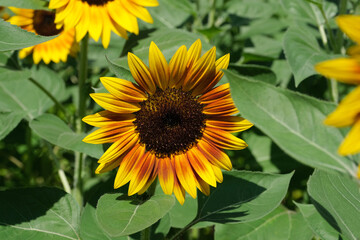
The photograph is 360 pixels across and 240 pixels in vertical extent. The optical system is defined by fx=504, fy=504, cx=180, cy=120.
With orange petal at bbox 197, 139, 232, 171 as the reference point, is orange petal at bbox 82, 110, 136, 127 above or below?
above

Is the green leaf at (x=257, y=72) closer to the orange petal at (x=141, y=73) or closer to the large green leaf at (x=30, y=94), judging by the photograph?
the orange petal at (x=141, y=73)

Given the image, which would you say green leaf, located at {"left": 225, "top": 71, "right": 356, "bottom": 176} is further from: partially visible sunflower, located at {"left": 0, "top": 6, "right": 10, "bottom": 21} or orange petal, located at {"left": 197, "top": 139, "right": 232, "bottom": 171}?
partially visible sunflower, located at {"left": 0, "top": 6, "right": 10, "bottom": 21}

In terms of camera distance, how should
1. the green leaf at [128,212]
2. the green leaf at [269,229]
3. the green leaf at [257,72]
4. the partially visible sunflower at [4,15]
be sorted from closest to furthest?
the green leaf at [128,212]
the green leaf at [269,229]
the green leaf at [257,72]
the partially visible sunflower at [4,15]

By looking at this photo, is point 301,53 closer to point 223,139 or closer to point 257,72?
point 257,72

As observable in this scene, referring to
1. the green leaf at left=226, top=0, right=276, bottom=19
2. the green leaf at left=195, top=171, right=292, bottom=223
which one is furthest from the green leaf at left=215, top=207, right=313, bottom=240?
the green leaf at left=226, top=0, right=276, bottom=19

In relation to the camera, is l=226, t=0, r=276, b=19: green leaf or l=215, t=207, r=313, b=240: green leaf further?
l=226, t=0, r=276, b=19: green leaf

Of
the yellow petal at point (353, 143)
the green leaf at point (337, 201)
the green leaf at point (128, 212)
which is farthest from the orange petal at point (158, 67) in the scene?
the yellow petal at point (353, 143)

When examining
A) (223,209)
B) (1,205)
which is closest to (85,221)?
(1,205)
